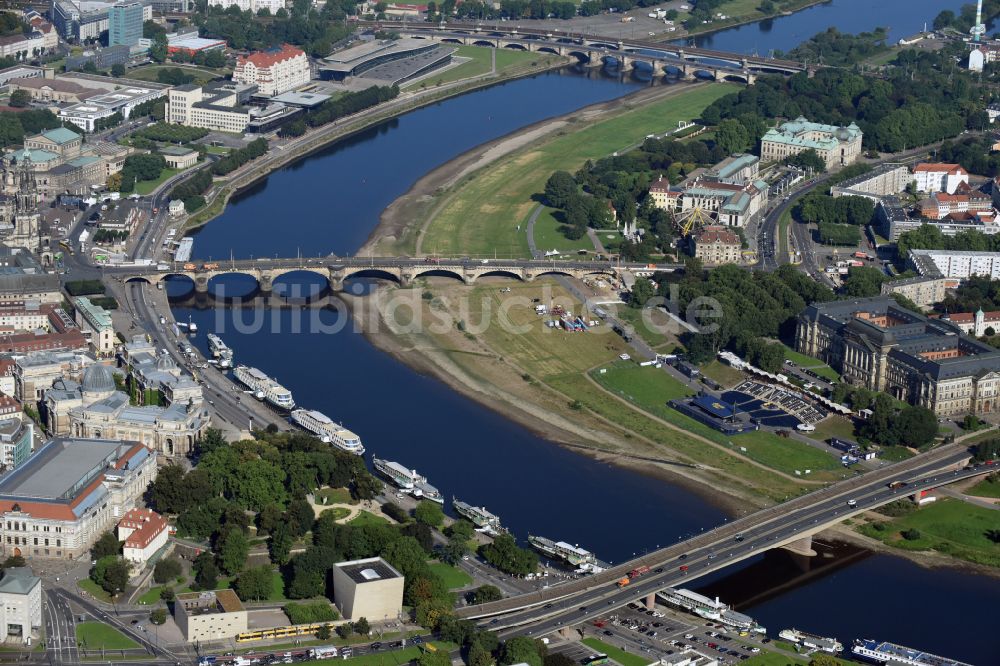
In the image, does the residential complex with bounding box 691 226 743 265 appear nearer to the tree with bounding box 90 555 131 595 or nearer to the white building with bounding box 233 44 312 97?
the white building with bounding box 233 44 312 97

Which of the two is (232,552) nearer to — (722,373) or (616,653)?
(616,653)

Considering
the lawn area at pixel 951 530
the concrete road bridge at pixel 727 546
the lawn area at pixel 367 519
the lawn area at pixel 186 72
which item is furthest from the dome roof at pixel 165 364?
the lawn area at pixel 186 72

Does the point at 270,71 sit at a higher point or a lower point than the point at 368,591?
higher

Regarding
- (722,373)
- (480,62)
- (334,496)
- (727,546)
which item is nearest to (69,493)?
(334,496)

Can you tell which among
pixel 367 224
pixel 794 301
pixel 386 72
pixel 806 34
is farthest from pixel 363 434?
pixel 806 34

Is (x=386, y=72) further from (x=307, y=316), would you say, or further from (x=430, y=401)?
(x=430, y=401)

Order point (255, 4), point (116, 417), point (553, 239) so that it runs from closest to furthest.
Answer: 1. point (116, 417)
2. point (553, 239)
3. point (255, 4)
